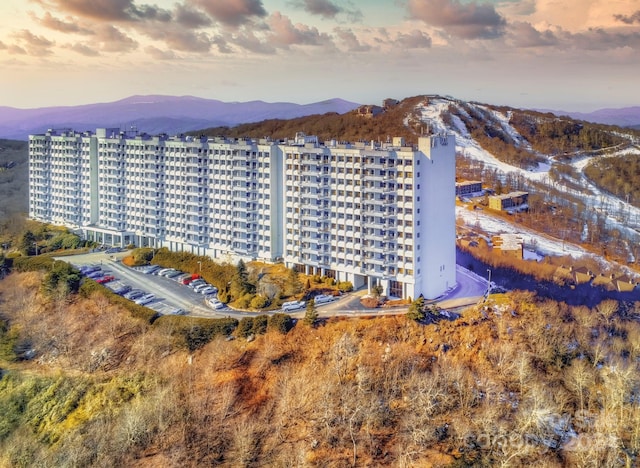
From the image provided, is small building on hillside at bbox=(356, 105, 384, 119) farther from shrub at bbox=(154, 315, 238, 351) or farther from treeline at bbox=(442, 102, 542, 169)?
shrub at bbox=(154, 315, 238, 351)

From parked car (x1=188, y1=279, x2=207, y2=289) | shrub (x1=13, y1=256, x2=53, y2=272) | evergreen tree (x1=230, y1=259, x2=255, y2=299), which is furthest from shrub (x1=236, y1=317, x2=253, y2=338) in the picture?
shrub (x1=13, y1=256, x2=53, y2=272)

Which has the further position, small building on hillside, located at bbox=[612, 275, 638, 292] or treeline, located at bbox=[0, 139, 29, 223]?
treeline, located at bbox=[0, 139, 29, 223]

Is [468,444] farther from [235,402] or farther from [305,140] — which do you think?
[305,140]

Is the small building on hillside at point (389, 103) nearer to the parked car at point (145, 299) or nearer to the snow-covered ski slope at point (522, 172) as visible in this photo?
the snow-covered ski slope at point (522, 172)

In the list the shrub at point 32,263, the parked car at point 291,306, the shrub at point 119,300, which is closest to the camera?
the parked car at point 291,306

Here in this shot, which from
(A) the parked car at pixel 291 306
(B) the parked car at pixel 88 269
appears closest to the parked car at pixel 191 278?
(B) the parked car at pixel 88 269

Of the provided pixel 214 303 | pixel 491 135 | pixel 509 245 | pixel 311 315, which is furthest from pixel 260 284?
pixel 491 135

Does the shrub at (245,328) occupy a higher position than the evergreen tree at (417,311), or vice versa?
the evergreen tree at (417,311)

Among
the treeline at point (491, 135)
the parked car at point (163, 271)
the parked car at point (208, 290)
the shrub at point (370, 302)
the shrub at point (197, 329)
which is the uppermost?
the treeline at point (491, 135)
